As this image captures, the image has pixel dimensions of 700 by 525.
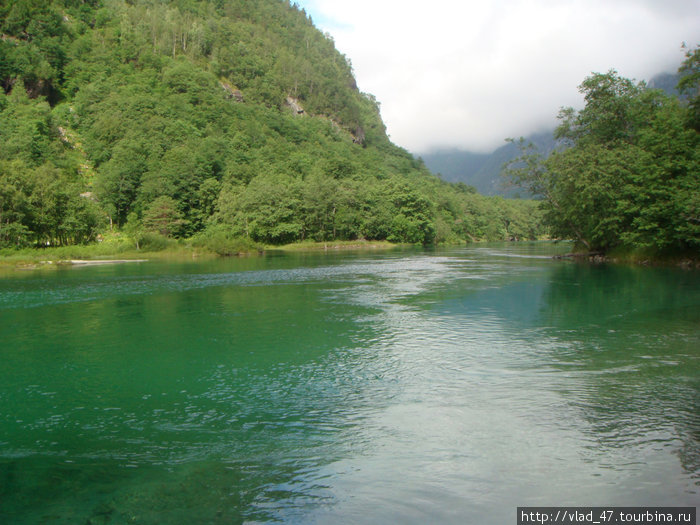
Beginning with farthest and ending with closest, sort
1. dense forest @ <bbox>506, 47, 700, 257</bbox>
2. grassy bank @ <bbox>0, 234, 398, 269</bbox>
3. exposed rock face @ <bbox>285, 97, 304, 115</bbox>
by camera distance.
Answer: exposed rock face @ <bbox>285, 97, 304, 115</bbox>, grassy bank @ <bbox>0, 234, 398, 269</bbox>, dense forest @ <bbox>506, 47, 700, 257</bbox>

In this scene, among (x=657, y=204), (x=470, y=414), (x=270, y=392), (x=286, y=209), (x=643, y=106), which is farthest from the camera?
(x=286, y=209)

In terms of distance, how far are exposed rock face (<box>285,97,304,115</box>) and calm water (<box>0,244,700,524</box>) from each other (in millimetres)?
172703

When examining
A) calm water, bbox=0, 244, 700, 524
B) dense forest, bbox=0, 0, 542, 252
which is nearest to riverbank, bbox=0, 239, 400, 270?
dense forest, bbox=0, 0, 542, 252

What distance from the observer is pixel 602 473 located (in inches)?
327

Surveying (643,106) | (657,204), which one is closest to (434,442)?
(657,204)

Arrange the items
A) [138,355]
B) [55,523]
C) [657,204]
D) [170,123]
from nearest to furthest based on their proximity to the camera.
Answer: [55,523] < [138,355] < [657,204] < [170,123]

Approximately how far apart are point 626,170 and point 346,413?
1855 inches

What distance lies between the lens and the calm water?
7.64 m

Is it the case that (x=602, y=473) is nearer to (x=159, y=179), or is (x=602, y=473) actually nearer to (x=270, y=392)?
(x=270, y=392)

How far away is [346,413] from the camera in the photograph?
441 inches

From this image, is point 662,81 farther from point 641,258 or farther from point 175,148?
point 175,148

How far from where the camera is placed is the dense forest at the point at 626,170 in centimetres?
4188

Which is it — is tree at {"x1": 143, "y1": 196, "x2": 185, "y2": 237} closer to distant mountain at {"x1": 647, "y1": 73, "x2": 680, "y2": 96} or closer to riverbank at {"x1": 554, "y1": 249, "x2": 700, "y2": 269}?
riverbank at {"x1": 554, "y1": 249, "x2": 700, "y2": 269}

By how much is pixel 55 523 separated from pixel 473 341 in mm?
13793
